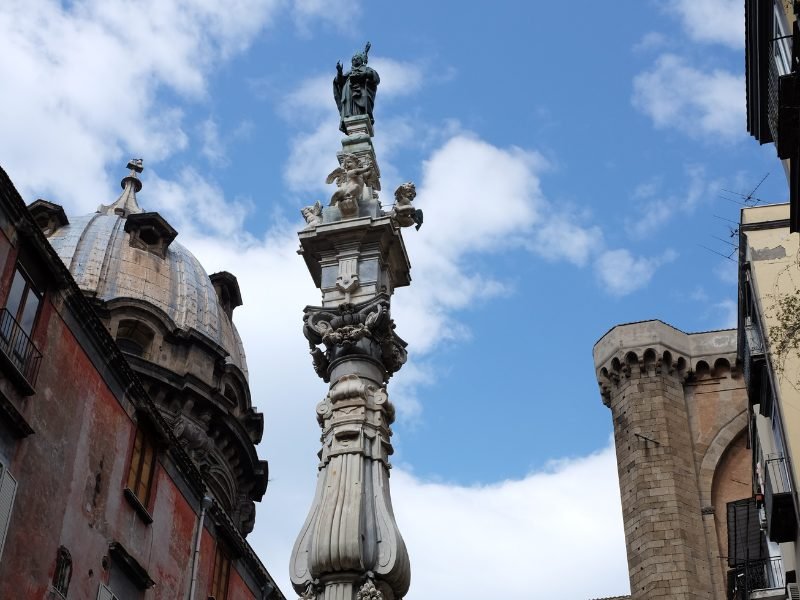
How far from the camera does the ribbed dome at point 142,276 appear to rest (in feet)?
118

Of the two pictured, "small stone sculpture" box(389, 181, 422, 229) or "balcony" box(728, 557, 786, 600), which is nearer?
"small stone sculpture" box(389, 181, 422, 229)

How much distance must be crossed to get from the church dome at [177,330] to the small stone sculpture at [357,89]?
23.4 metres

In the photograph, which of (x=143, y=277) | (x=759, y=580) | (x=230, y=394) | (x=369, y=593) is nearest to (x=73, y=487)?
(x=369, y=593)

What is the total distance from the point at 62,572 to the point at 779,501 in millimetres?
11976

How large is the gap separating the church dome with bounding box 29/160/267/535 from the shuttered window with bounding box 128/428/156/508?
1156 centimetres

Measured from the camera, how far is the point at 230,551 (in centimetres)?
2506

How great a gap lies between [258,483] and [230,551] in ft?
37.8

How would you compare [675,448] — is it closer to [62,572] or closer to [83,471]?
[83,471]

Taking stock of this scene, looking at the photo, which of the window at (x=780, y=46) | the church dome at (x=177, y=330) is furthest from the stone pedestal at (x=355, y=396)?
the church dome at (x=177, y=330)

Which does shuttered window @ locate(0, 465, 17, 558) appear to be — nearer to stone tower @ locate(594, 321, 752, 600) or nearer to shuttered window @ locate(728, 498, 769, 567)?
shuttered window @ locate(728, 498, 769, 567)

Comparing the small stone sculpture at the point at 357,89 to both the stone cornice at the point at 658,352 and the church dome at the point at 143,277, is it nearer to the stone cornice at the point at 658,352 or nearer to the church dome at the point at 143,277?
the church dome at the point at 143,277

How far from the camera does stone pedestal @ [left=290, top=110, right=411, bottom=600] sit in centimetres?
721

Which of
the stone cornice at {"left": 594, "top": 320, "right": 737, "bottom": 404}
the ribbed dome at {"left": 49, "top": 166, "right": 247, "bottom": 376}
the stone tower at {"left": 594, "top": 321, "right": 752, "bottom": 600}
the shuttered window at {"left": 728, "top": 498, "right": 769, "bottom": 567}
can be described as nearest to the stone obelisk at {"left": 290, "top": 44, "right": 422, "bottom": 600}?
the shuttered window at {"left": 728, "top": 498, "right": 769, "bottom": 567}

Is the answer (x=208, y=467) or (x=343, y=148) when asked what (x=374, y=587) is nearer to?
(x=343, y=148)
